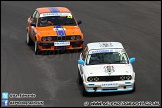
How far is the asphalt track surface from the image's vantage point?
1515 cm

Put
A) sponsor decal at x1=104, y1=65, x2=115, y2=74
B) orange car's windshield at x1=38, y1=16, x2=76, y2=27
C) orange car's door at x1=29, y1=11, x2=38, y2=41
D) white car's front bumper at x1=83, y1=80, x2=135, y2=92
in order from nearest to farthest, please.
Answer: white car's front bumper at x1=83, y1=80, x2=135, y2=92
sponsor decal at x1=104, y1=65, x2=115, y2=74
orange car's windshield at x1=38, y1=16, x2=76, y2=27
orange car's door at x1=29, y1=11, x2=38, y2=41

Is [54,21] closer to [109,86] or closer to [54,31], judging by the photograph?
[54,31]

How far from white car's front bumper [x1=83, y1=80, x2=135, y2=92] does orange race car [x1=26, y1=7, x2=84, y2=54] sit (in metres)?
6.38

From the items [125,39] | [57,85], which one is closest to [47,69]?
[57,85]

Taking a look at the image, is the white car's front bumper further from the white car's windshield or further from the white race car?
the white car's windshield

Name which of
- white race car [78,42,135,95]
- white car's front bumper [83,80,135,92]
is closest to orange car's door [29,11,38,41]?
white race car [78,42,135,95]

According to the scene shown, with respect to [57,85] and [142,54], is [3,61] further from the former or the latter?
[142,54]

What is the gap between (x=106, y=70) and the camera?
1475cm

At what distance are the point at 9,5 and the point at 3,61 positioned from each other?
52.9 feet

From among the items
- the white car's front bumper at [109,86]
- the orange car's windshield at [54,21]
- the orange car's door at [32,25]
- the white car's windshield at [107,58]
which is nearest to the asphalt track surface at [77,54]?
the white car's front bumper at [109,86]

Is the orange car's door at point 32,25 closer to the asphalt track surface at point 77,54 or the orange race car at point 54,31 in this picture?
the orange race car at point 54,31

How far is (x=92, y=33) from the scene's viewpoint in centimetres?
2534

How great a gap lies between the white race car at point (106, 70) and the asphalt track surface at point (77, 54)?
1.05 feet

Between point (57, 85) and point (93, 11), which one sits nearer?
point (57, 85)
